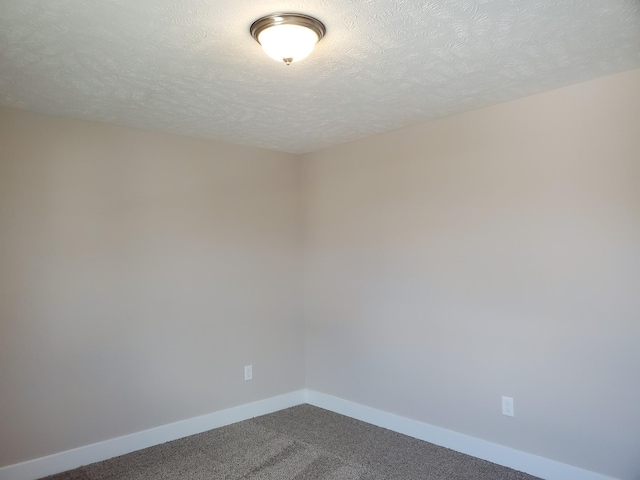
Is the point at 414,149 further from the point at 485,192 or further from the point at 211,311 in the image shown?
the point at 211,311

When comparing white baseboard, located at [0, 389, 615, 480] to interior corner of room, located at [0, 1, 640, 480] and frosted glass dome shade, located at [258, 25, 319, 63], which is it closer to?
interior corner of room, located at [0, 1, 640, 480]

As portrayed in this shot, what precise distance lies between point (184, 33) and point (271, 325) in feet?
9.07

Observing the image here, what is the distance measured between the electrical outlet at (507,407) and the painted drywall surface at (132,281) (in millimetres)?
1965

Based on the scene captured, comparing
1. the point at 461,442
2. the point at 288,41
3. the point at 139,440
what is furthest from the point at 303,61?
the point at 139,440

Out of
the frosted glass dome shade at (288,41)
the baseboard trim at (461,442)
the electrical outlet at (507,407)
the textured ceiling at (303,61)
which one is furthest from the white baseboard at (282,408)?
the frosted glass dome shade at (288,41)

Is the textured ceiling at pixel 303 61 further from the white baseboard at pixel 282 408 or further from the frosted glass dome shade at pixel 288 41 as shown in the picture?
the white baseboard at pixel 282 408

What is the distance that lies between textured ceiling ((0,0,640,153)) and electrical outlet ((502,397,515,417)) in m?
1.94

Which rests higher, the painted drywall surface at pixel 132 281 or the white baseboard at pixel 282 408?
the painted drywall surface at pixel 132 281

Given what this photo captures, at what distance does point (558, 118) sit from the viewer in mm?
2682

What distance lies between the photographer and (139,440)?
3238mm

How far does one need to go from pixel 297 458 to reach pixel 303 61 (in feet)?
8.31

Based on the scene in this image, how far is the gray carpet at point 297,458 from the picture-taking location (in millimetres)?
2816

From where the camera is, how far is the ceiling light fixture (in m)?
1.80

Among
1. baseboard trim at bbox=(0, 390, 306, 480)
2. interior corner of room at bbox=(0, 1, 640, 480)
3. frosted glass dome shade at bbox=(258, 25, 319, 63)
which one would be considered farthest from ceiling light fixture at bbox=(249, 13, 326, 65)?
baseboard trim at bbox=(0, 390, 306, 480)
